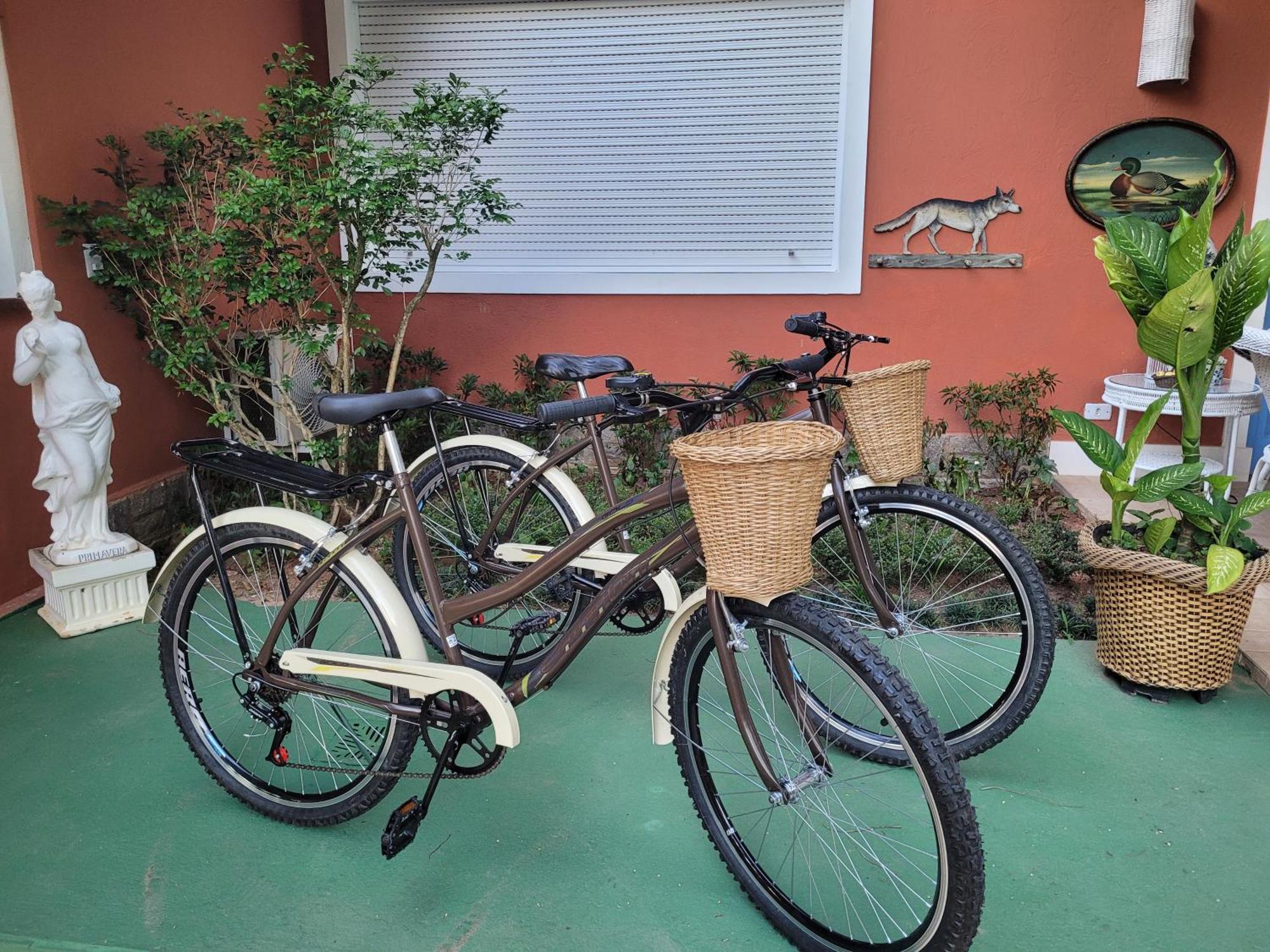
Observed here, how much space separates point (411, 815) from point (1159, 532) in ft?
7.59

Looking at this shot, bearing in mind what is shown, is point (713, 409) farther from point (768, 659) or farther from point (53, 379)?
point (53, 379)

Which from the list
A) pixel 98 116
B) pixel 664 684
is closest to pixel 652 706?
pixel 664 684

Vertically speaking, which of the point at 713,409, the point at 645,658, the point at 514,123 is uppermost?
the point at 514,123

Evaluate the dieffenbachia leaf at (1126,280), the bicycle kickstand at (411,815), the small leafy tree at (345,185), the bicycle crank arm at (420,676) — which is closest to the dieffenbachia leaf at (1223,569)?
the dieffenbachia leaf at (1126,280)

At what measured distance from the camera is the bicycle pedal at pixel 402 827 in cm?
205

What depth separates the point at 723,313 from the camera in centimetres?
525

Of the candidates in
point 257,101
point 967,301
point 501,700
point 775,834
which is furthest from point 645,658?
point 257,101

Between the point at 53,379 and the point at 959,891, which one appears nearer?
the point at 959,891

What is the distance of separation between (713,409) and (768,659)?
541 mm

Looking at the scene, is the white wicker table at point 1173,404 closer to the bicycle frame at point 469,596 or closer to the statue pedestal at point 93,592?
the bicycle frame at point 469,596

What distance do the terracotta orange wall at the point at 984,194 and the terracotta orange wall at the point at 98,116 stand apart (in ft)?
5.14

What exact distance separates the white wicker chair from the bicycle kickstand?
3.18 m

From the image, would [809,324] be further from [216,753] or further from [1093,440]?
[216,753]

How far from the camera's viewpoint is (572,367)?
8.62 feet
